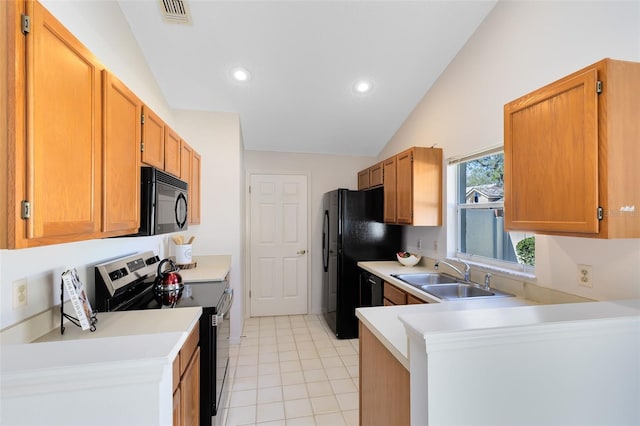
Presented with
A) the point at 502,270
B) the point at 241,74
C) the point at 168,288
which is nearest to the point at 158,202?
the point at 168,288

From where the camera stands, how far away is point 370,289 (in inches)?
123

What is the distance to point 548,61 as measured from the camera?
1793 millimetres

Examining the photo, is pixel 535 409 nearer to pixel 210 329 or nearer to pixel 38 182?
pixel 210 329

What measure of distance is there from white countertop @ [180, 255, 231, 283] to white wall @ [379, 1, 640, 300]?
83.5 inches

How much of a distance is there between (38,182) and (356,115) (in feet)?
10.0

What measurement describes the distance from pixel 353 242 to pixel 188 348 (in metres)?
2.22

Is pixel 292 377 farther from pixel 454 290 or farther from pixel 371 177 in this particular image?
pixel 371 177

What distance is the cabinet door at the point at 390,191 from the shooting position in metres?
3.09

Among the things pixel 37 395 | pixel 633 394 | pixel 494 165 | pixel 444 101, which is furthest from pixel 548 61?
pixel 37 395

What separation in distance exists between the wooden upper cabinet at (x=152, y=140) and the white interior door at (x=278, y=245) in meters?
2.10

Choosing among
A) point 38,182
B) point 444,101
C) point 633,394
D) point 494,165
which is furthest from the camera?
point 444,101

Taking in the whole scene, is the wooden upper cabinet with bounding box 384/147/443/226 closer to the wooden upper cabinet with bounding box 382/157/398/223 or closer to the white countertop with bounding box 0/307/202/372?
the wooden upper cabinet with bounding box 382/157/398/223

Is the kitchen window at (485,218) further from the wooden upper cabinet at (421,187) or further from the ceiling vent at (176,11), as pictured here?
the ceiling vent at (176,11)

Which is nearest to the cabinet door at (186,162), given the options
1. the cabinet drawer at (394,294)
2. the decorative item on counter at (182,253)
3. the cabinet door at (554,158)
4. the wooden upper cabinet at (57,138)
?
the decorative item on counter at (182,253)
